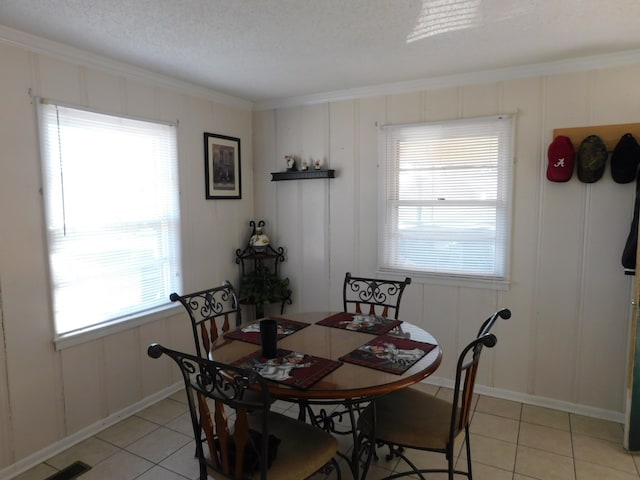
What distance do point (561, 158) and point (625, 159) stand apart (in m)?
0.34

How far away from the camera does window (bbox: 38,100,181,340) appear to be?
2482 mm

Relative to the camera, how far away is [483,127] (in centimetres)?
305

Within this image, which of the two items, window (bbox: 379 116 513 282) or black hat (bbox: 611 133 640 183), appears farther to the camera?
window (bbox: 379 116 513 282)

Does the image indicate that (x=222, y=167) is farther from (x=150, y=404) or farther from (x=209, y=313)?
(x=150, y=404)

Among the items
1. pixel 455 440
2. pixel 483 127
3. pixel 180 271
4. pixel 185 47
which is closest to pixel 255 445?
pixel 455 440

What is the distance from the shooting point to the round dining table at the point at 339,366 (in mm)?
1627

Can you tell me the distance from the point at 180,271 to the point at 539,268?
2.68 m

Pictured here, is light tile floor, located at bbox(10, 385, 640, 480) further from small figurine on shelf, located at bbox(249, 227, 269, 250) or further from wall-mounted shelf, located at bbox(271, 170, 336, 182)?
wall-mounted shelf, located at bbox(271, 170, 336, 182)

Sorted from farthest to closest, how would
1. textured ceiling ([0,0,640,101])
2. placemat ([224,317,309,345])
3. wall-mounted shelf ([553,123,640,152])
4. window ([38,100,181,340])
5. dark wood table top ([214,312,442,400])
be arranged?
wall-mounted shelf ([553,123,640,152]), window ([38,100,181,340]), placemat ([224,317,309,345]), textured ceiling ([0,0,640,101]), dark wood table top ([214,312,442,400])

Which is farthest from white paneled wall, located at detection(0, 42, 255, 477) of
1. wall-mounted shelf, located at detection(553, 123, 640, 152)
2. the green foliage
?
wall-mounted shelf, located at detection(553, 123, 640, 152)

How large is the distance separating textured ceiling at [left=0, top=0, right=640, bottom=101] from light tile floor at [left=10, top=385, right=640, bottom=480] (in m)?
2.39

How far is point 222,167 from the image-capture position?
12.0 ft

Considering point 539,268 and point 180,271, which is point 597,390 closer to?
point 539,268

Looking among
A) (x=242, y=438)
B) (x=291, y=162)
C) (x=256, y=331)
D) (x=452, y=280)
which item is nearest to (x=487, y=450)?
(x=452, y=280)
